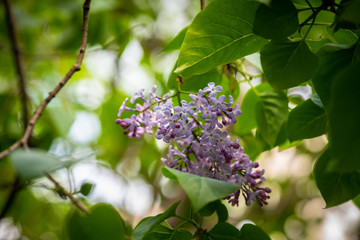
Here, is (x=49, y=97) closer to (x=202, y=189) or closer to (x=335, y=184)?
(x=202, y=189)

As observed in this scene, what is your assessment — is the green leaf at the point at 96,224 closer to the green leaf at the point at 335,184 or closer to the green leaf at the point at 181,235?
the green leaf at the point at 181,235

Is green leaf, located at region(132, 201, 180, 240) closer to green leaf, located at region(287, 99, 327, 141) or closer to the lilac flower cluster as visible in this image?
the lilac flower cluster

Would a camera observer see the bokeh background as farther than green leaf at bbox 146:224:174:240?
Yes

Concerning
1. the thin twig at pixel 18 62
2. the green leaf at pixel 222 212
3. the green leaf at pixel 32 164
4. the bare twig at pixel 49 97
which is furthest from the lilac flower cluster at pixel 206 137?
the thin twig at pixel 18 62

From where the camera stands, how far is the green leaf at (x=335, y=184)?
506 millimetres

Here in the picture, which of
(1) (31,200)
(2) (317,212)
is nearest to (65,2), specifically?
(1) (31,200)

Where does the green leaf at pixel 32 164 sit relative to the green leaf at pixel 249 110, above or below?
above

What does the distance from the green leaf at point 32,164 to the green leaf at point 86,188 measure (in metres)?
0.15

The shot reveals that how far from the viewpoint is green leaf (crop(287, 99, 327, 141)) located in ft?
1.92

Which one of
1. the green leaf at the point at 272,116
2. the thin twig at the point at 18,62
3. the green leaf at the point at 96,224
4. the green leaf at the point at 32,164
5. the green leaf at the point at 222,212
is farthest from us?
the thin twig at the point at 18,62

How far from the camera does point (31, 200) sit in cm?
144

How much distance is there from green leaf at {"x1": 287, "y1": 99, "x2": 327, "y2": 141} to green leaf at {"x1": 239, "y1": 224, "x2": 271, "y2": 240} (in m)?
0.17

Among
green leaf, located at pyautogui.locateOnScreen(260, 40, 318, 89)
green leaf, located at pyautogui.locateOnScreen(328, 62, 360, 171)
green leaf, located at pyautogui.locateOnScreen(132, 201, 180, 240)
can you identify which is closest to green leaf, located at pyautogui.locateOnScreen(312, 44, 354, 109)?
green leaf, located at pyautogui.locateOnScreen(260, 40, 318, 89)

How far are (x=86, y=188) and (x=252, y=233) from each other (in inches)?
9.8
